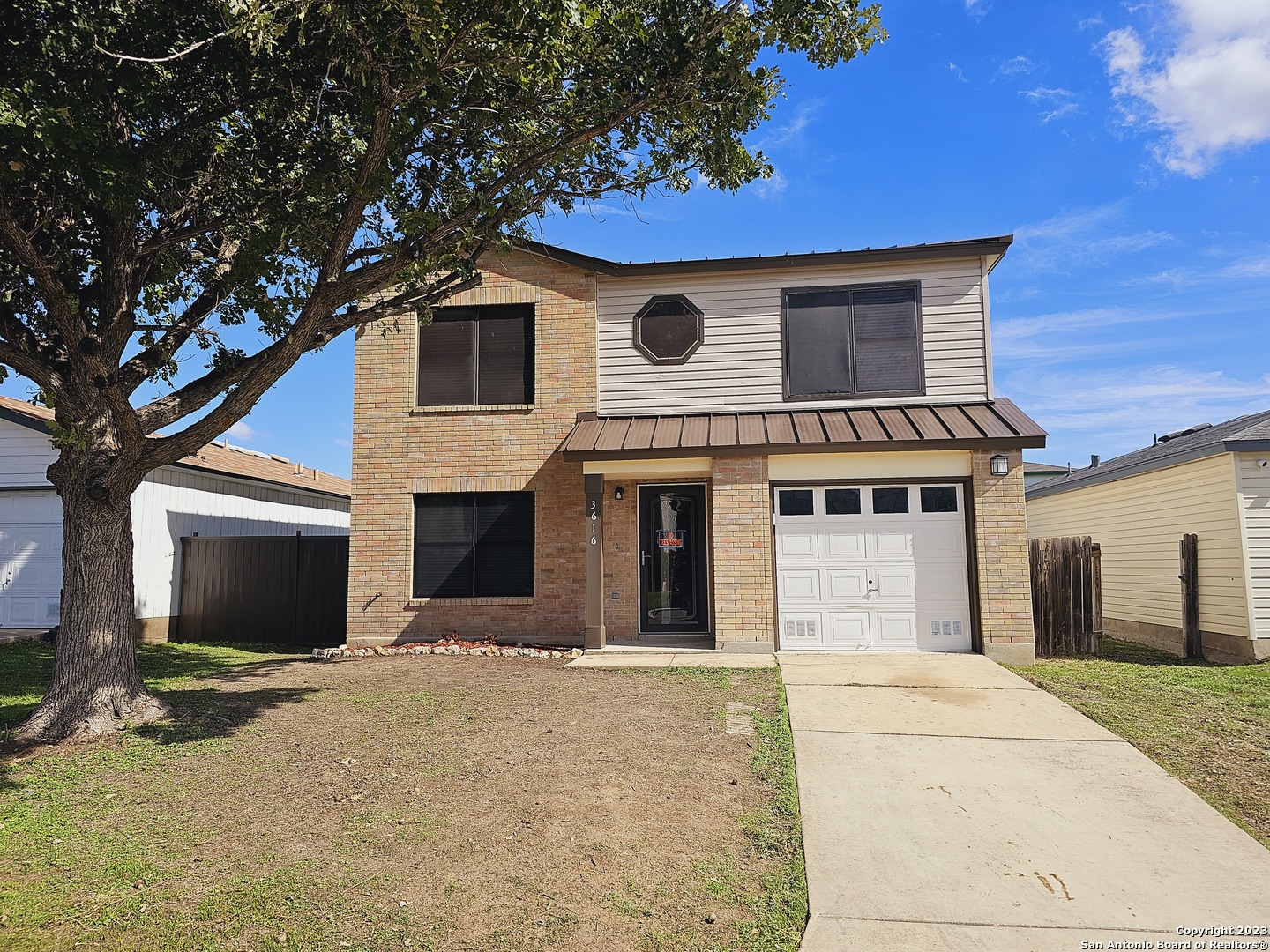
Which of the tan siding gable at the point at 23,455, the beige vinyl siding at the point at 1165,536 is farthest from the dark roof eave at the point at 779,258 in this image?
the tan siding gable at the point at 23,455

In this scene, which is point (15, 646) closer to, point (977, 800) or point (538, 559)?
point (538, 559)

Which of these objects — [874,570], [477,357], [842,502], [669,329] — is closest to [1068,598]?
[874,570]

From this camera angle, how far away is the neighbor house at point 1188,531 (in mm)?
10461

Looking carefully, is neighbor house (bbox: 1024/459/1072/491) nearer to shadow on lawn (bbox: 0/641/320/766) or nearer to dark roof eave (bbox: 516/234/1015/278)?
dark roof eave (bbox: 516/234/1015/278)

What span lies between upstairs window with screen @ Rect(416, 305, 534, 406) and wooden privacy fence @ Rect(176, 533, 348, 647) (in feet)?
11.6

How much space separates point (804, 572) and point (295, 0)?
29.5 ft

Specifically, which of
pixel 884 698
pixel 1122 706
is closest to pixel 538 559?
pixel 884 698

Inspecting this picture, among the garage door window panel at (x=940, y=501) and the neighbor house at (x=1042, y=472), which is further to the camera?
the neighbor house at (x=1042, y=472)

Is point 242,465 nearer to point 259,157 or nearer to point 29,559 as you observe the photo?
point 29,559

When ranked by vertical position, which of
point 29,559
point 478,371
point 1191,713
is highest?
point 478,371

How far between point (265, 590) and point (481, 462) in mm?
5201

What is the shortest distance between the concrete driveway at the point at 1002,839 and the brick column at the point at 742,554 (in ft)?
11.5

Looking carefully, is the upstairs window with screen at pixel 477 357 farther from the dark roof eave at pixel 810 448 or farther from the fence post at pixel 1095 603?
the fence post at pixel 1095 603

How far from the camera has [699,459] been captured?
11.6m
